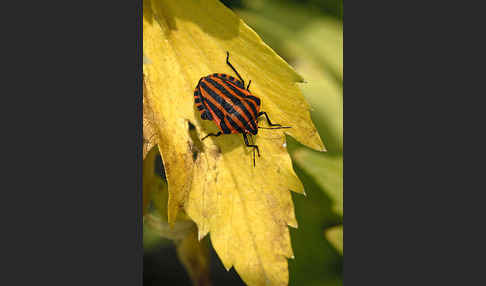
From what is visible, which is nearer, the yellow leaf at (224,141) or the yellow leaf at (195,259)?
the yellow leaf at (224,141)

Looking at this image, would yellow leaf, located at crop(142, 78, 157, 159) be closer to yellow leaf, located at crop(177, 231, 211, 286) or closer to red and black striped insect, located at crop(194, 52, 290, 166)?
red and black striped insect, located at crop(194, 52, 290, 166)

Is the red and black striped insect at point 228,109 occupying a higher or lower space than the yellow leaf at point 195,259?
higher

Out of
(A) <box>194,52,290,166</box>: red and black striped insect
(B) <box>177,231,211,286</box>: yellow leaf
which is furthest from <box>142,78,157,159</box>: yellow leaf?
(B) <box>177,231,211,286</box>: yellow leaf

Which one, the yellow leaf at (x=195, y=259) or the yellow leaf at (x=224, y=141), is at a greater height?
the yellow leaf at (x=224, y=141)

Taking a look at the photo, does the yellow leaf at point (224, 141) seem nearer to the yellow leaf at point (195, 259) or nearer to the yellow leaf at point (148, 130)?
the yellow leaf at point (148, 130)

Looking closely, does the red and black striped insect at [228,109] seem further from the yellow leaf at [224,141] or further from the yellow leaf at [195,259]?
the yellow leaf at [195,259]

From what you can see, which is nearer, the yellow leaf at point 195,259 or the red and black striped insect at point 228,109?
the red and black striped insect at point 228,109

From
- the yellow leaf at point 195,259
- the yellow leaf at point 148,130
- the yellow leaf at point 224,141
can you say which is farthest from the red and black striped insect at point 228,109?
the yellow leaf at point 195,259

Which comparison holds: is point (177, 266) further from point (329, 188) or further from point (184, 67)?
point (184, 67)
